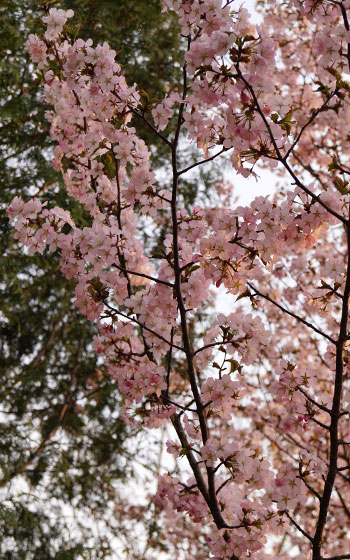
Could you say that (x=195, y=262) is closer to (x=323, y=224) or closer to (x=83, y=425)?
(x=323, y=224)

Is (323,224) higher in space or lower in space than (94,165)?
lower

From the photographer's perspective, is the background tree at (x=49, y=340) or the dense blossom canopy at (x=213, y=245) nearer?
the dense blossom canopy at (x=213, y=245)

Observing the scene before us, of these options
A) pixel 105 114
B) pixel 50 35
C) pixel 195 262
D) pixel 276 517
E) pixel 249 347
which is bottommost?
pixel 276 517

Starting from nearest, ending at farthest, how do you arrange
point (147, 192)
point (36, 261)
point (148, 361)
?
point (147, 192) < point (148, 361) < point (36, 261)

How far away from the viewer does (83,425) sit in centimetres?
493

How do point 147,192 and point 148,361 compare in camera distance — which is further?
point 148,361

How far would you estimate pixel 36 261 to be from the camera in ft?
14.2

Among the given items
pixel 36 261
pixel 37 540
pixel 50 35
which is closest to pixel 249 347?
pixel 50 35

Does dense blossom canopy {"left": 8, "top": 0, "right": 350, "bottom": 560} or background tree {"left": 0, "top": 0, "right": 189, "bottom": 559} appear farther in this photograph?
background tree {"left": 0, "top": 0, "right": 189, "bottom": 559}

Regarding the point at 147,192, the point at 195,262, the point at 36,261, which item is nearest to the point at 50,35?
the point at 147,192

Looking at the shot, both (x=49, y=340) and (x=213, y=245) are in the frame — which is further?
(x=49, y=340)

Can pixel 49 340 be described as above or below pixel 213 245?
above

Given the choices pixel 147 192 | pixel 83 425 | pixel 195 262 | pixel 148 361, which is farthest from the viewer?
pixel 83 425

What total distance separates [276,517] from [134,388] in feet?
1.99
